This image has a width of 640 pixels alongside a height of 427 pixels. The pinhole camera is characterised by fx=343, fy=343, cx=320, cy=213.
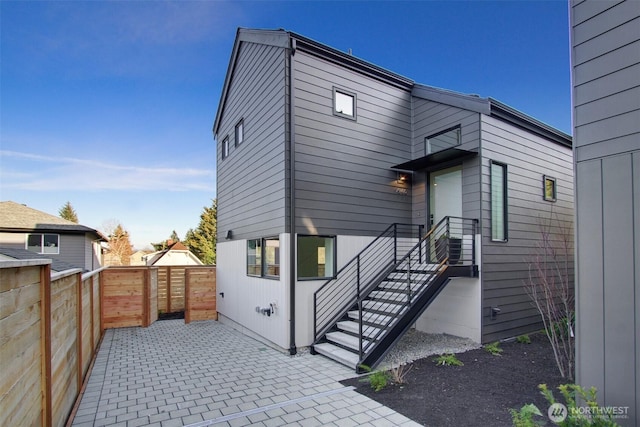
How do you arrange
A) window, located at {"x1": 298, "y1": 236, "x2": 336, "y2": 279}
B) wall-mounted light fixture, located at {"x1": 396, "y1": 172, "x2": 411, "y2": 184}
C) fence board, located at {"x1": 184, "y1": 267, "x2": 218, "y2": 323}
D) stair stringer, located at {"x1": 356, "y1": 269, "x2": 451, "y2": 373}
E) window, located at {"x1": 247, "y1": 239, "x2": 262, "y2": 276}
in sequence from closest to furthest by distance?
stair stringer, located at {"x1": 356, "y1": 269, "x2": 451, "y2": 373}
window, located at {"x1": 298, "y1": 236, "x2": 336, "y2": 279}
window, located at {"x1": 247, "y1": 239, "x2": 262, "y2": 276}
wall-mounted light fixture, located at {"x1": 396, "y1": 172, "x2": 411, "y2": 184}
fence board, located at {"x1": 184, "y1": 267, "x2": 218, "y2": 323}

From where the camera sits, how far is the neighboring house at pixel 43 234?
15.0m

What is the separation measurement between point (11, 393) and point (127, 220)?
40317mm

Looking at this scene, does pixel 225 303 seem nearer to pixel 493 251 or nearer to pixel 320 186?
pixel 320 186

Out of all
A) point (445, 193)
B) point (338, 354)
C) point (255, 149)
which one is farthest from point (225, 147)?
point (338, 354)

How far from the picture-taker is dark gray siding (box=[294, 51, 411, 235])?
266 inches

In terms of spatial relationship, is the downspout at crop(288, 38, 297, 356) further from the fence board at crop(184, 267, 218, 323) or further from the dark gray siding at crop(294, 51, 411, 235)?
the fence board at crop(184, 267, 218, 323)

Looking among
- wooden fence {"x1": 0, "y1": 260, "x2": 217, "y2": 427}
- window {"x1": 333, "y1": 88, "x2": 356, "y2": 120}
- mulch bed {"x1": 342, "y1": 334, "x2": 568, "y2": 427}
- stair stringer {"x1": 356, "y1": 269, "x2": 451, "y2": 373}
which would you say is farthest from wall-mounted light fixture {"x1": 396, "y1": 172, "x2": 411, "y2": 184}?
wooden fence {"x1": 0, "y1": 260, "x2": 217, "y2": 427}

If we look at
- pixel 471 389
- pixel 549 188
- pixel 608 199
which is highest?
pixel 549 188

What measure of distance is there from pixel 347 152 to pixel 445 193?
2406 millimetres

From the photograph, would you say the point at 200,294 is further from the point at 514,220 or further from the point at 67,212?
the point at 67,212

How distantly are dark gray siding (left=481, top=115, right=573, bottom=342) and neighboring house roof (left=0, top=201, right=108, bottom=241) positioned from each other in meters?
16.9

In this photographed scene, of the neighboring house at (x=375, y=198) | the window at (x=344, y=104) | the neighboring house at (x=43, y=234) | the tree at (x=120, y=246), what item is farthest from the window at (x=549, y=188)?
the tree at (x=120, y=246)

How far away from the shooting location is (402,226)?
8.00 metres

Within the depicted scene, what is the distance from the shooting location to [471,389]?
175 inches
